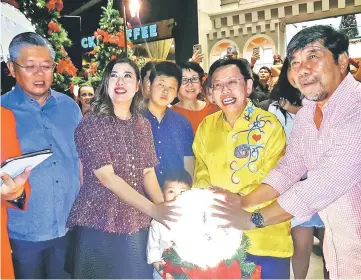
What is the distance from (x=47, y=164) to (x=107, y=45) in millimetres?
670

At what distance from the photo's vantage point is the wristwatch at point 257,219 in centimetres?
186

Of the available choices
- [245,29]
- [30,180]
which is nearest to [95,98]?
[30,180]

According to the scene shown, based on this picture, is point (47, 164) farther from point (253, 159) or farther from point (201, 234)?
point (253, 159)

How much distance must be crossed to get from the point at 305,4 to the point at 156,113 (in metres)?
0.95

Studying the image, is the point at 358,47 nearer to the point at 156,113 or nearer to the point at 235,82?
the point at 235,82

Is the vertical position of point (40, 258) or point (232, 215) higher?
point (232, 215)

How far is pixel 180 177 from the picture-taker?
218cm

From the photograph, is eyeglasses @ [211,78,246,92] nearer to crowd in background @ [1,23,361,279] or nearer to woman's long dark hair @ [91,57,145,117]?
crowd in background @ [1,23,361,279]

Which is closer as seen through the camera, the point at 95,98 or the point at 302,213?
the point at 302,213

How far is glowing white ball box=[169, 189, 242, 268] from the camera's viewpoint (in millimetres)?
1838

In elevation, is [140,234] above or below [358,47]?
below

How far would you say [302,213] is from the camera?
1738 mm

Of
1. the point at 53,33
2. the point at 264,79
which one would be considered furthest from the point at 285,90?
the point at 53,33

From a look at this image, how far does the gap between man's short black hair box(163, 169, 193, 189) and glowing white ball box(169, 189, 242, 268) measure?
0.14 meters
